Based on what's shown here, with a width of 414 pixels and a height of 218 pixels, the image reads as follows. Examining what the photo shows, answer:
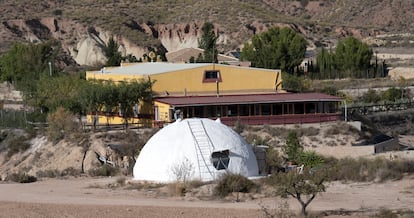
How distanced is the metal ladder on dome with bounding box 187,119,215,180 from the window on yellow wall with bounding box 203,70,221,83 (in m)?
18.9

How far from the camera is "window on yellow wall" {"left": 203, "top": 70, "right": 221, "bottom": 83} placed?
58.2m

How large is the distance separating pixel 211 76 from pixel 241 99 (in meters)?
3.38

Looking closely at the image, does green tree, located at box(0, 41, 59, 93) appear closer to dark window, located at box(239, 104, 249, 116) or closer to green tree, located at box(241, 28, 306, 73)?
green tree, located at box(241, 28, 306, 73)

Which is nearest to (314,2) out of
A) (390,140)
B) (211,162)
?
(390,140)

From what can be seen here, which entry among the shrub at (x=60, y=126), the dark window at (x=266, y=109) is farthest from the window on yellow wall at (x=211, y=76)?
the shrub at (x=60, y=126)

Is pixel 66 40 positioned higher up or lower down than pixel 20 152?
higher up

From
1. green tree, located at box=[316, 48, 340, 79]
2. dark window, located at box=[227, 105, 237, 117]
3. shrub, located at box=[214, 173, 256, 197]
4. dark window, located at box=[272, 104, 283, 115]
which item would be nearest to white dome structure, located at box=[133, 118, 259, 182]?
shrub, located at box=[214, 173, 256, 197]

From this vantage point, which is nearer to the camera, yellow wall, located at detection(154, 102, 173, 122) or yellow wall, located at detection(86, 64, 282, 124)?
yellow wall, located at detection(154, 102, 173, 122)

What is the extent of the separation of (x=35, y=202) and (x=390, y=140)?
23.3 m

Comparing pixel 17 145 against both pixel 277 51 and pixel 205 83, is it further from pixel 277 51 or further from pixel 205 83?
pixel 277 51

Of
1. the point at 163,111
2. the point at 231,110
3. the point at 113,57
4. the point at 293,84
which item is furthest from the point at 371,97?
the point at 163,111

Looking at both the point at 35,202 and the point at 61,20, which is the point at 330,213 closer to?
the point at 35,202

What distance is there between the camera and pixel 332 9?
153625 millimetres

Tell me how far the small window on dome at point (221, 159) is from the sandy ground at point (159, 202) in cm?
295
